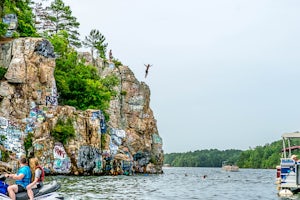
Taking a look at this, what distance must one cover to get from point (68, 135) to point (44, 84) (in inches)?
288

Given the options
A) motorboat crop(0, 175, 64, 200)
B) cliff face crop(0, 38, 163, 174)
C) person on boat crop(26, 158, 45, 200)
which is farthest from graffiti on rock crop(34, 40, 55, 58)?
person on boat crop(26, 158, 45, 200)

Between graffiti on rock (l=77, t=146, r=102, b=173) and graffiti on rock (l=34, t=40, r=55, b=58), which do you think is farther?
graffiti on rock (l=77, t=146, r=102, b=173)

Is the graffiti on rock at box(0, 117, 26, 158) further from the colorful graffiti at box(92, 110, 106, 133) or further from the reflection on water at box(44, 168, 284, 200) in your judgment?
the colorful graffiti at box(92, 110, 106, 133)

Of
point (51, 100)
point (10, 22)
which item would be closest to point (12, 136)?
→ point (51, 100)

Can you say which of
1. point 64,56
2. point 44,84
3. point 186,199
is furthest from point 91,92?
point 186,199

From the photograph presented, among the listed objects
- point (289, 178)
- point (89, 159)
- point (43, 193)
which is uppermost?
point (89, 159)

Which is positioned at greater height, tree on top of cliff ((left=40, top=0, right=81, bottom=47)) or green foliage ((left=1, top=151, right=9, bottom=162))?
tree on top of cliff ((left=40, top=0, right=81, bottom=47))

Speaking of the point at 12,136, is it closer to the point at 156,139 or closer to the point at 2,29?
the point at 2,29

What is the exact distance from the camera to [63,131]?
185 ft

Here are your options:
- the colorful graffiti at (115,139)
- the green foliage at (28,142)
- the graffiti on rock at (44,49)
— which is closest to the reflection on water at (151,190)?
the green foliage at (28,142)

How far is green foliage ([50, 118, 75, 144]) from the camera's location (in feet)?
182

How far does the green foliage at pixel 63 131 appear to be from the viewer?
5559cm

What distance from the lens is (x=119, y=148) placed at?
247 ft

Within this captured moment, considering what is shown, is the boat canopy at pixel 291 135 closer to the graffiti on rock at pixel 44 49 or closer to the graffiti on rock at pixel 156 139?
the graffiti on rock at pixel 44 49
